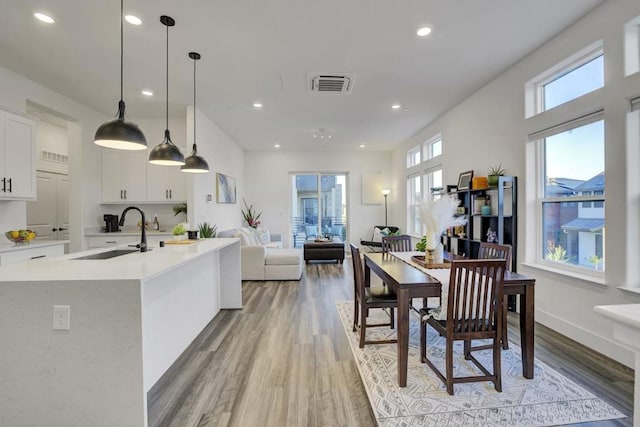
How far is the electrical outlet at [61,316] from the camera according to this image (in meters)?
1.55

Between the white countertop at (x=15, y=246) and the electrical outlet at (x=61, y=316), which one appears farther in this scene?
the white countertop at (x=15, y=246)

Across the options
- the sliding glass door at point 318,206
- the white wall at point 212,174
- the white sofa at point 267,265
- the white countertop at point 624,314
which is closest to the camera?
the white countertop at point 624,314

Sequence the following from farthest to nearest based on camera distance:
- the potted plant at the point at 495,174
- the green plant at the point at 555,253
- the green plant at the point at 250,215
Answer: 1. the green plant at the point at 250,215
2. the potted plant at the point at 495,174
3. the green plant at the point at 555,253

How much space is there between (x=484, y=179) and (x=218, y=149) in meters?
4.75

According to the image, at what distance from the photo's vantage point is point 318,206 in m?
8.56

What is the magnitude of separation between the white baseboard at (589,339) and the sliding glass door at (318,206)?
5774mm

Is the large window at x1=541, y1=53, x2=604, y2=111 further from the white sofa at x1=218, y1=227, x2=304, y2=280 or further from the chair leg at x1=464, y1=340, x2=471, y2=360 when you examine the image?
the white sofa at x1=218, y1=227, x2=304, y2=280

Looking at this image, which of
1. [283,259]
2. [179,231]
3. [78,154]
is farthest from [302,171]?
[179,231]

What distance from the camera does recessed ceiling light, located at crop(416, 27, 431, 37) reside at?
272 centimetres

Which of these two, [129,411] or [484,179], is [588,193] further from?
[129,411]

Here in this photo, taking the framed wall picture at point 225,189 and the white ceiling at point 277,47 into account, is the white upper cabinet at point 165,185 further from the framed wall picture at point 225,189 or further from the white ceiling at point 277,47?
the white ceiling at point 277,47

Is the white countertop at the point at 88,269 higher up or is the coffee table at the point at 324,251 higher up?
the white countertop at the point at 88,269

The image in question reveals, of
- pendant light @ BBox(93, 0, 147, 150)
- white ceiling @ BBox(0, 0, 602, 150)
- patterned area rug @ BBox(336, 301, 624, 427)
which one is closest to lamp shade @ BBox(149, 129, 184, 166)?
pendant light @ BBox(93, 0, 147, 150)

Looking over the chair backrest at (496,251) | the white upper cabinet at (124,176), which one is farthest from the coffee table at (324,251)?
the chair backrest at (496,251)
